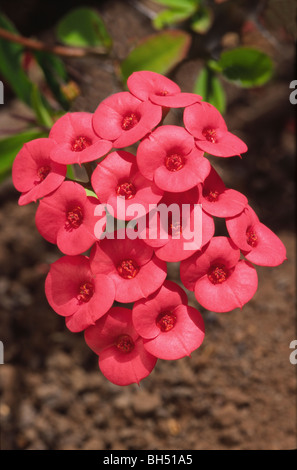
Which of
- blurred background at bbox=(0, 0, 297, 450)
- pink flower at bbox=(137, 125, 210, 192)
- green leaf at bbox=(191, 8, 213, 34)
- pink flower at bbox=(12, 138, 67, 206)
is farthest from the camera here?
green leaf at bbox=(191, 8, 213, 34)

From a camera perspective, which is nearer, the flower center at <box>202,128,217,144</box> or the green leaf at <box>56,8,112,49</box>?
the flower center at <box>202,128,217,144</box>

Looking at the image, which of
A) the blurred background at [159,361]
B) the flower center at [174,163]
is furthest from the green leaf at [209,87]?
→ the flower center at [174,163]

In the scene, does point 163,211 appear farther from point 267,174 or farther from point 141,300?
point 267,174

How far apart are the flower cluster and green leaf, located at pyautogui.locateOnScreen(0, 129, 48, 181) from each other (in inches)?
15.7

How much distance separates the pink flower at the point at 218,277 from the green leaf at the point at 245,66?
0.64 m

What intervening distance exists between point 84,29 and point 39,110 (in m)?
0.32

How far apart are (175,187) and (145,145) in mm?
84

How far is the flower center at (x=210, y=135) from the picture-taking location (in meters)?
0.70

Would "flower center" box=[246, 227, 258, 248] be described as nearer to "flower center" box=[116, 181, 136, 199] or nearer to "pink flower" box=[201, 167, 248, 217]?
"pink flower" box=[201, 167, 248, 217]

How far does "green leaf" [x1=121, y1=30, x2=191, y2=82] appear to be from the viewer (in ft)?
3.67

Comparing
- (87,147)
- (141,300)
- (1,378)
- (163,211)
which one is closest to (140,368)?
(141,300)

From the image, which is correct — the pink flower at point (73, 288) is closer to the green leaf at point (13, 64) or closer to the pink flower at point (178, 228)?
the pink flower at point (178, 228)

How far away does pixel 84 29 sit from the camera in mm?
1256

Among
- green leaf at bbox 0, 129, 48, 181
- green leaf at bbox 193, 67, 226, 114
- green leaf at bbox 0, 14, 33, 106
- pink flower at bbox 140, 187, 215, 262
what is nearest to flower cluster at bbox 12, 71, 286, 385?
pink flower at bbox 140, 187, 215, 262
